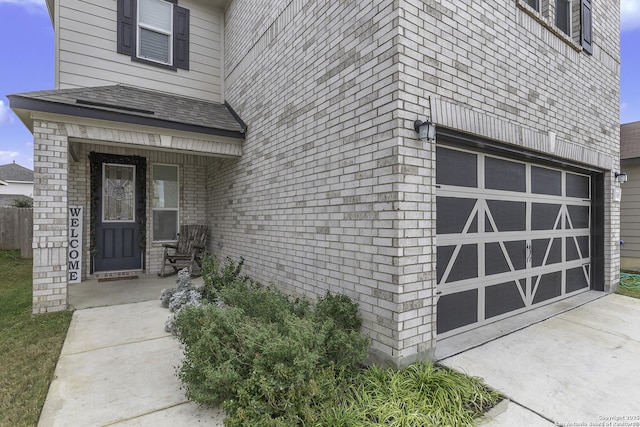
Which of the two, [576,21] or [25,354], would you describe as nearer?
[25,354]

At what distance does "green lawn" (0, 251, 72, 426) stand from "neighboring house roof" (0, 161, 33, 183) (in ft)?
91.9

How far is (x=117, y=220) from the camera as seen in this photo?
6996 millimetres

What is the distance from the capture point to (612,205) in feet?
18.1

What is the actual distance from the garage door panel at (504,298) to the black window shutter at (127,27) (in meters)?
7.46

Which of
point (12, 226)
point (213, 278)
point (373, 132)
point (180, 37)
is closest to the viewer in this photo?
point (373, 132)

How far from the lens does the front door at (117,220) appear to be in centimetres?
683

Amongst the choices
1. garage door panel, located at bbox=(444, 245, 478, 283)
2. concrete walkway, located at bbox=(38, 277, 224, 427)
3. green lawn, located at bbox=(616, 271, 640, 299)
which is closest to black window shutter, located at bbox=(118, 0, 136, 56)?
concrete walkway, located at bbox=(38, 277, 224, 427)

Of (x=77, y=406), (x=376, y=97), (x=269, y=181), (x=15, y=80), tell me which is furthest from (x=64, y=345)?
(x=15, y=80)

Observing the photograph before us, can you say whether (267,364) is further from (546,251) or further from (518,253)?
(546,251)

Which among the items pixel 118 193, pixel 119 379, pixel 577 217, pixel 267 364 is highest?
pixel 118 193

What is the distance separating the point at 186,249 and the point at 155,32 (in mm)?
4599

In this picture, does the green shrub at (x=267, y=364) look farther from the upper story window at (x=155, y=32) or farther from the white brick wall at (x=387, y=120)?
the upper story window at (x=155, y=32)

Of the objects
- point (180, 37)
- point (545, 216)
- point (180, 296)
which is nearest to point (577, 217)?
point (545, 216)

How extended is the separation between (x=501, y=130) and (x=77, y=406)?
4735 millimetres
